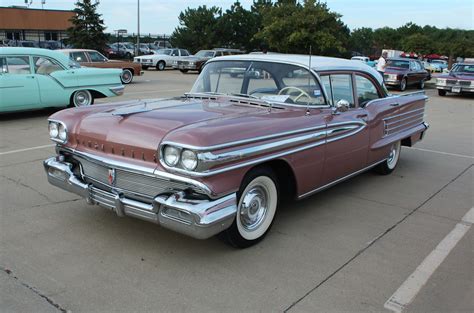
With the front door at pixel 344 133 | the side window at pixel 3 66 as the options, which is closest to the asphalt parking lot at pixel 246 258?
Answer: the front door at pixel 344 133

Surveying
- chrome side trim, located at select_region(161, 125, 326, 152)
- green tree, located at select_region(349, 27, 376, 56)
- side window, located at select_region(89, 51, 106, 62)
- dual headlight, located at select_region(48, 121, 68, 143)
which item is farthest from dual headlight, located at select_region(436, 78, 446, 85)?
green tree, located at select_region(349, 27, 376, 56)

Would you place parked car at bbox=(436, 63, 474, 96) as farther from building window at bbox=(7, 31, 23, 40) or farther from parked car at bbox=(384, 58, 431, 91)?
building window at bbox=(7, 31, 23, 40)

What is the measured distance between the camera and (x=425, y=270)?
3.49 metres

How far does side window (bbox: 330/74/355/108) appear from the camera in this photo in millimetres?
4708

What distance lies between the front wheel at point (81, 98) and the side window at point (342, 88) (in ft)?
23.6

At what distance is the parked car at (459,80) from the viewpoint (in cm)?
1769

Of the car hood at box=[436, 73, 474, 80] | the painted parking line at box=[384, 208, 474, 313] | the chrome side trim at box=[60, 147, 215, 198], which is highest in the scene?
the car hood at box=[436, 73, 474, 80]

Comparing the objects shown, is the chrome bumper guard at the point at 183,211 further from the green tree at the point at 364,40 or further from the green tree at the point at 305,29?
the green tree at the point at 364,40

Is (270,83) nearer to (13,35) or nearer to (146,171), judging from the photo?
(146,171)

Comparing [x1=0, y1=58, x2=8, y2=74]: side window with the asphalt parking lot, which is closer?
the asphalt parking lot

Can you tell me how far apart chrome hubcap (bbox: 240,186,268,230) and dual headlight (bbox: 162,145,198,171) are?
2.21 ft

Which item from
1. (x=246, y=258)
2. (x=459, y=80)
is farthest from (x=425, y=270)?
(x=459, y=80)

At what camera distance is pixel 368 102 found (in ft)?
17.2

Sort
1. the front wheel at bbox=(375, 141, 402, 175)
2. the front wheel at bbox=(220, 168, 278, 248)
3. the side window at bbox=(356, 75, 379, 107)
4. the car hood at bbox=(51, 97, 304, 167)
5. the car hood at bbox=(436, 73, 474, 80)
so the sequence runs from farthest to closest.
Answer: the car hood at bbox=(436, 73, 474, 80) < the front wheel at bbox=(375, 141, 402, 175) < the side window at bbox=(356, 75, 379, 107) < the front wheel at bbox=(220, 168, 278, 248) < the car hood at bbox=(51, 97, 304, 167)
